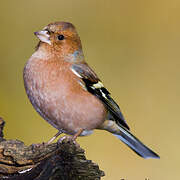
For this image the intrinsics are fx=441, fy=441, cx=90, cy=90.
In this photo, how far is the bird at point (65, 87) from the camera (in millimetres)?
3227

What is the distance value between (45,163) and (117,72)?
7.18 feet

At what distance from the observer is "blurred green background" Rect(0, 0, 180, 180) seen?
4.22 m

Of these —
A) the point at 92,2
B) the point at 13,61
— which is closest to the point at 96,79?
the point at 13,61

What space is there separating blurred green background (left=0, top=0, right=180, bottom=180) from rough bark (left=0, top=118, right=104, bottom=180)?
4.35ft

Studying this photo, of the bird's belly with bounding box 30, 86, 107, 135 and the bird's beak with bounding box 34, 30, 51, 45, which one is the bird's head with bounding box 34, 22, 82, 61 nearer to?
the bird's beak with bounding box 34, 30, 51, 45

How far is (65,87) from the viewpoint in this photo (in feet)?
10.6

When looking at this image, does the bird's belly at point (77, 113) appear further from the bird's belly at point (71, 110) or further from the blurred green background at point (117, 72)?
the blurred green background at point (117, 72)

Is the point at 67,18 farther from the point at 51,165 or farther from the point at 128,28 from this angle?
the point at 51,165

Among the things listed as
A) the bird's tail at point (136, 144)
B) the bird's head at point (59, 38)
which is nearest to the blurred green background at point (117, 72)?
the bird's tail at point (136, 144)

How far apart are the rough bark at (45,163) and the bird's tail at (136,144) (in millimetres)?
1237

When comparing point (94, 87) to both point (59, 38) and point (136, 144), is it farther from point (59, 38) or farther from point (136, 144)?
point (136, 144)

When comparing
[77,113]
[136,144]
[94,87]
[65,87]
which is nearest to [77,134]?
[77,113]

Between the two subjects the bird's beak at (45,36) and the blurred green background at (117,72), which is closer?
the bird's beak at (45,36)

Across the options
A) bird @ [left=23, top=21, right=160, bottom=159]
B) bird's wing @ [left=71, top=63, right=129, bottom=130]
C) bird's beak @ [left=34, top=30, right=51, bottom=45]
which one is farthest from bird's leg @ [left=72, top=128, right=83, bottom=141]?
bird's beak @ [left=34, top=30, right=51, bottom=45]
